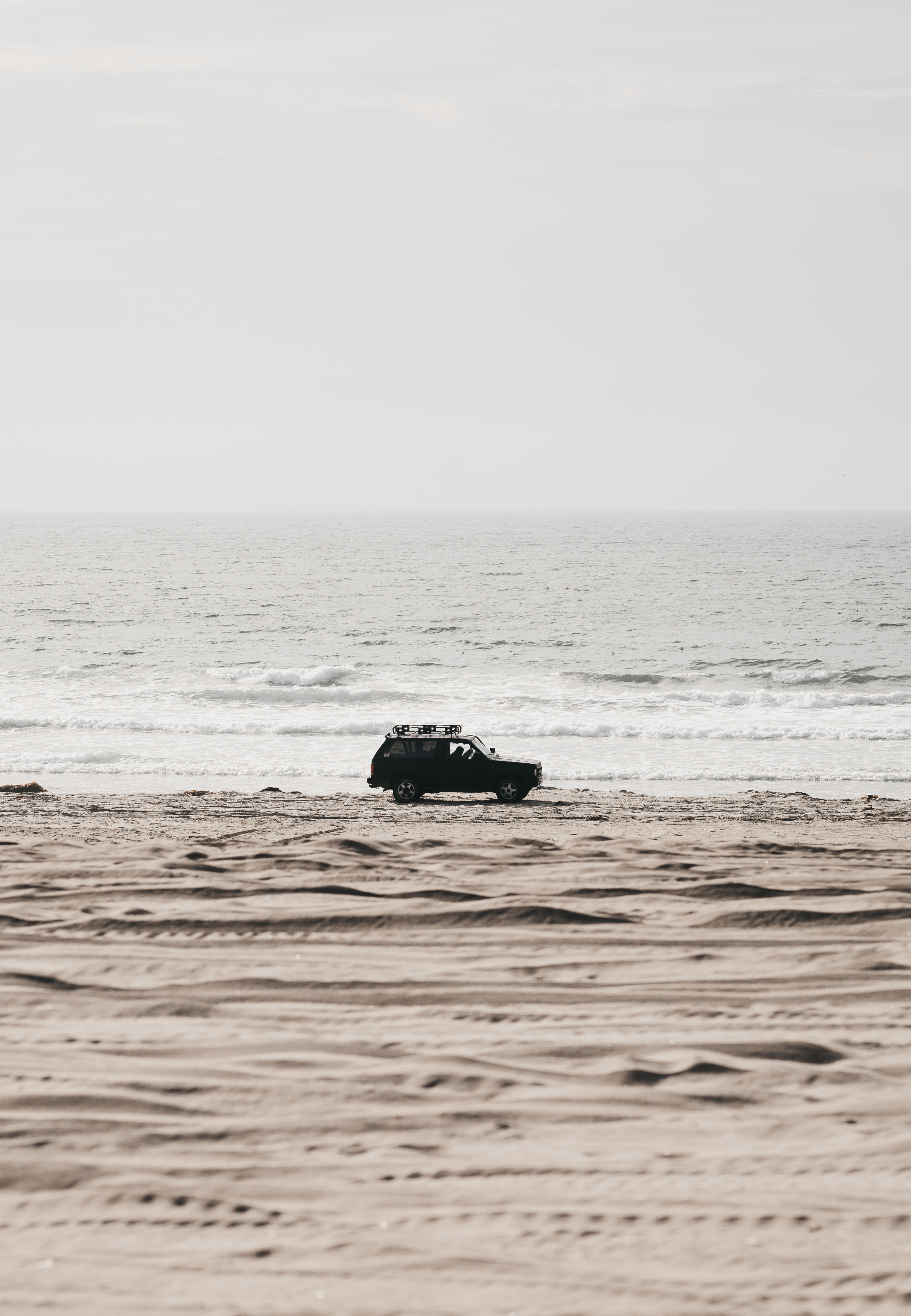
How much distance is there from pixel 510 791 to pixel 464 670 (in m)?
22.5

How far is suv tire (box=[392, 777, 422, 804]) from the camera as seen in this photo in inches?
687

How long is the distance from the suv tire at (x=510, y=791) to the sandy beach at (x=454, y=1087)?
→ 8704mm

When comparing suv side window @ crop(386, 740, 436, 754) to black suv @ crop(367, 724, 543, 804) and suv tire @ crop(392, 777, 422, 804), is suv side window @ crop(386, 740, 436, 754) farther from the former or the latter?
suv tire @ crop(392, 777, 422, 804)

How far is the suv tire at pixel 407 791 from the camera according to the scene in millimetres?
17438

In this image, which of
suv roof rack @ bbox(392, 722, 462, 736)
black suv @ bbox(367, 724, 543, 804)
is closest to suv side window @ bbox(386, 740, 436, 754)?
black suv @ bbox(367, 724, 543, 804)

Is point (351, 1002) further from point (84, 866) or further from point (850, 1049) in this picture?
point (84, 866)

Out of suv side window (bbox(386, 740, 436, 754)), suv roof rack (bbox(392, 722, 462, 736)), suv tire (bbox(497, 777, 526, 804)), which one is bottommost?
suv tire (bbox(497, 777, 526, 804))

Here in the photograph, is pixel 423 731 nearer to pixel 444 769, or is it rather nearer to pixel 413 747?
pixel 413 747

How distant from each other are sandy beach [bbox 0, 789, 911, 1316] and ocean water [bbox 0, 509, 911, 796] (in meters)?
14.1

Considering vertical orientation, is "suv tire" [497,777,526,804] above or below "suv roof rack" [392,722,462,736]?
below

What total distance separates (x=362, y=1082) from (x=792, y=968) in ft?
9.14

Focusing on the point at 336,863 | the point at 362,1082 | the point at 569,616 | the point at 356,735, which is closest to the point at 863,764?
the point at 356,735

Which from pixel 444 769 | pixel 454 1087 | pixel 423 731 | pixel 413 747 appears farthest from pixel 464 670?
pixel 454 1087

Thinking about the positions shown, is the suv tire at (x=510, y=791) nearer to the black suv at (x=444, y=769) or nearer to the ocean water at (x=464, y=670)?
the black suv at (x=444, y=769)
